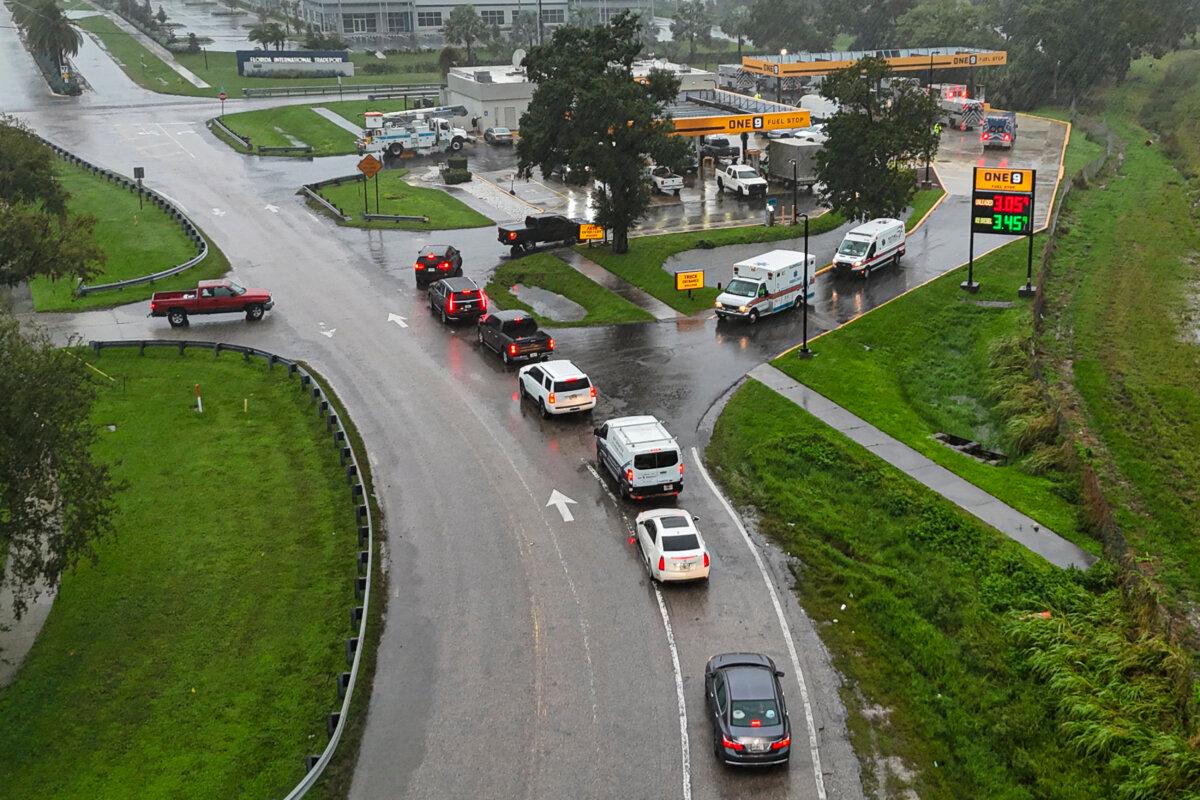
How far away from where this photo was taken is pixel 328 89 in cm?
12206

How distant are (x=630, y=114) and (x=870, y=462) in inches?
1011

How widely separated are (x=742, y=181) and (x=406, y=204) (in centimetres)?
1931

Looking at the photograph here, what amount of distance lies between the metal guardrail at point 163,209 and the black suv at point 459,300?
14.9 m

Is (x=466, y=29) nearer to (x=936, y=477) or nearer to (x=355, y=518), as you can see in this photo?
(x=936, y=477)

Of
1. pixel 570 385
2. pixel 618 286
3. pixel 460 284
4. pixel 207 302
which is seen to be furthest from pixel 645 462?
pixel 207 302

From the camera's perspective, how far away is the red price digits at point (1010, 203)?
50594 mm

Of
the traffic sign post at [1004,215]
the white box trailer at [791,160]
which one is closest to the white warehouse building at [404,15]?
the white box trailer at [791,160]

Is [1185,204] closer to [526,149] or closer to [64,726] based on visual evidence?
[526,149]

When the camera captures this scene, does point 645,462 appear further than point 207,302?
No

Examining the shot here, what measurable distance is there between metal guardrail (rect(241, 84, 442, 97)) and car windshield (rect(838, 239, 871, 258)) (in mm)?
73656

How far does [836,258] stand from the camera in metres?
53.4

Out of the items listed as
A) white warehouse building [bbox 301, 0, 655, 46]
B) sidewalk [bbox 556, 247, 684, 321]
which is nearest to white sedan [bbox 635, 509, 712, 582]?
sidewalk [bbox 556, 247, 684, 321]

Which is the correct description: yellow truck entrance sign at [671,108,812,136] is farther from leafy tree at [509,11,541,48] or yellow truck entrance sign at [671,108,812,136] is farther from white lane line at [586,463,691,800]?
leafy tree at [509,11,541,48]

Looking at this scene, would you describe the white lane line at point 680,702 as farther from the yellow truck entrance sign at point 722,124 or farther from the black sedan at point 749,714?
the yellow truck entrance sign at point 722,124
